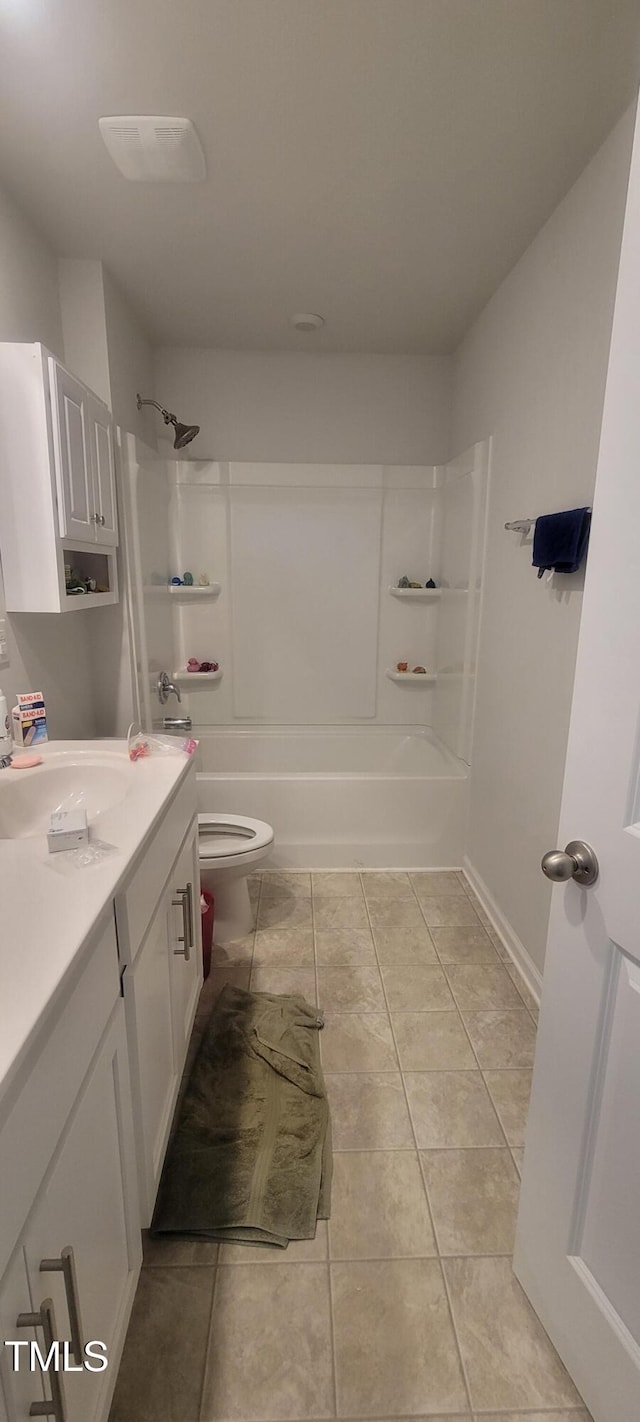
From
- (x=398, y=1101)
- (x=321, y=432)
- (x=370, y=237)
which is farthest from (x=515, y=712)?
(x=321, y=432)

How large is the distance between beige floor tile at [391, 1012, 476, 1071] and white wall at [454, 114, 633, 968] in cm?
39

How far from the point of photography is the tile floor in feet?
3.41

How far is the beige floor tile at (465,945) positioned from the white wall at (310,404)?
7.81ft

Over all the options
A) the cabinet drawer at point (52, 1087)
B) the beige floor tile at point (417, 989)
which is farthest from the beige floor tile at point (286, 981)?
the cabinet drawer at point (52, 1087)

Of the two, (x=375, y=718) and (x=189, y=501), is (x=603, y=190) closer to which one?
(x=189, y=501)

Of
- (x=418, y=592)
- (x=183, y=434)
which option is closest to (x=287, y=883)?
(x=418, y=592)

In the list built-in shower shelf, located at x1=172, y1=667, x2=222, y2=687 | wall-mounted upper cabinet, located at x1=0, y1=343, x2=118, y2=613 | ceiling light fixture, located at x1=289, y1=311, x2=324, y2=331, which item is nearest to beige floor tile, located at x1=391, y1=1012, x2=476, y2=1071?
wall-mounted upper cabinet, located at x1=0, y1=343, x2=118, y2=613

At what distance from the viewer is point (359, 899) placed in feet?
8.52

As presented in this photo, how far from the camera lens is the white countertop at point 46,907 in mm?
639

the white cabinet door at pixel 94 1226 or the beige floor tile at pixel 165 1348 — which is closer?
the white cabinet door at pixel 94 1226

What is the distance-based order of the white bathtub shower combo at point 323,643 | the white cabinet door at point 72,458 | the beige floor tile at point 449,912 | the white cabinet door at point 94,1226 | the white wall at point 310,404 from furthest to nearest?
the white wall at point 310,404
the white bathtub shower combo at point 323,643
the beige floor tile at point 449,912
the white cabinet door at point 72,458
the white cabinet door at point 94,1226

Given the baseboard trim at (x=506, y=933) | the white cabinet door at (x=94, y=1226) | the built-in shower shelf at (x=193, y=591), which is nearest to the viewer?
the white cabinet door at (x=94, y=1226)

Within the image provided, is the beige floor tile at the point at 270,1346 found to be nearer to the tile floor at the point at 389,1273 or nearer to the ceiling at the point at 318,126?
the tile floor at the point at 389,1273

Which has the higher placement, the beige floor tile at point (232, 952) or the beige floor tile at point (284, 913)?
the beige floor tile at point (284, 913)
